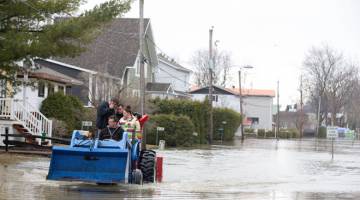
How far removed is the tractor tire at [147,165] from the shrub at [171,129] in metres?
28.6

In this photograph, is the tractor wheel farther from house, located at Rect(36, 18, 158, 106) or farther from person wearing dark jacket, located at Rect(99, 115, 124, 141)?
house, located at Rect(36, 18, 158, 106)

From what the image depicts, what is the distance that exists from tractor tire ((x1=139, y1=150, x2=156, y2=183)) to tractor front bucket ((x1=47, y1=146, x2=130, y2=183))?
A: 175 cm

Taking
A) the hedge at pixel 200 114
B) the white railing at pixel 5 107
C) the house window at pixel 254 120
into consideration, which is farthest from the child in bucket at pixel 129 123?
the house window at pixel 254 120

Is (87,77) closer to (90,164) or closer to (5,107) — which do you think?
(5,107)

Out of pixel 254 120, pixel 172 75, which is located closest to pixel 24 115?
pixel 172 75

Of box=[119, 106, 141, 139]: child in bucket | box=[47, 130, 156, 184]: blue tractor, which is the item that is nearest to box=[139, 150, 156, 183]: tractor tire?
box=[119, 106, 141, 139]: child in bucket

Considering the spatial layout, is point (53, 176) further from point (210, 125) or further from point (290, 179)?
point (210, 125)

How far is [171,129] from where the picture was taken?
48.5m

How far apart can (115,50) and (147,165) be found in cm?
4415

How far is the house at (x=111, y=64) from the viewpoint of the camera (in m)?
49.6

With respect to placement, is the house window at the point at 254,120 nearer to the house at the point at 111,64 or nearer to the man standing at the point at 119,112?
the house at the point at 111,64

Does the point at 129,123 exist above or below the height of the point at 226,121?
below

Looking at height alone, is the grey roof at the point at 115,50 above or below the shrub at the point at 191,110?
above

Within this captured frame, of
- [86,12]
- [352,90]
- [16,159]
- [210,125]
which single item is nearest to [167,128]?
[210,125]
